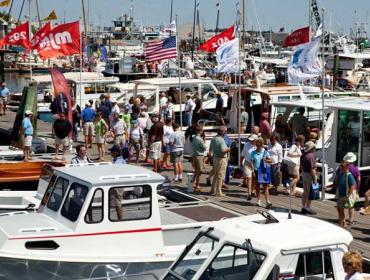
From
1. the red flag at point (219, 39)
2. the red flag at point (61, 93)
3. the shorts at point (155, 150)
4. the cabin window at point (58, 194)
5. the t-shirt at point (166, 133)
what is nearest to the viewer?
the cabin window at point (58, 194)

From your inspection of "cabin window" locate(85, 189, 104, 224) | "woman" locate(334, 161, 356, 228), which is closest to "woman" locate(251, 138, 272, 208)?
"woman" locate(334, 161, 356, 228)

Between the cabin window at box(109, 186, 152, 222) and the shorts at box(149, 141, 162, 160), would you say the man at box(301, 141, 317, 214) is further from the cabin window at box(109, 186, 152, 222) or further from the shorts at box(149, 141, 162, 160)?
the shorts at box(149, 141, 162, 160)

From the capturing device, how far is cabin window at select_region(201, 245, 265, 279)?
7807 mm

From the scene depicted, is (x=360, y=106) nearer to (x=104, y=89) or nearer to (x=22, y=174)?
(x=22, y=174)

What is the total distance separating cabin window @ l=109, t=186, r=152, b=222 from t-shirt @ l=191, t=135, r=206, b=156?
21.1 ft

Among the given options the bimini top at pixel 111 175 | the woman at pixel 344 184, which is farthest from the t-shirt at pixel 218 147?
the bimini top at pixel 111 175

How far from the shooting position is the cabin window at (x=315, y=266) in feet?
25.5

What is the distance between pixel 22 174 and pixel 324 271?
1098 centimetres

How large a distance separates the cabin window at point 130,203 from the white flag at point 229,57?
33.9ft

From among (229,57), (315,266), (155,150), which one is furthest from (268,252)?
(229,57)

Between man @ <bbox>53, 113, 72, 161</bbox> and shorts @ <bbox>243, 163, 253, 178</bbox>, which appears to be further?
man @ <bbox>53, 113, 72, 161</bbox>

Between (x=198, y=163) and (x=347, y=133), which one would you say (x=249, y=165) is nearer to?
(x=198, y=163)

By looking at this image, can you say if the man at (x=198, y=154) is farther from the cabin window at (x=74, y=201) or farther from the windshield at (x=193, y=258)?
the windshield at (x=193, y=258)

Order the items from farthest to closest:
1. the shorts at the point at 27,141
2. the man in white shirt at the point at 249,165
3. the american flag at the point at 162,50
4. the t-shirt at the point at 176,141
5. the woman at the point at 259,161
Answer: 1. the american flag at the point at 162,50
2. the shorts at the point at 27,141
3. the t-shirt at the point at 176,141
4. the man in white shirt at the point at 249,165
5. the woman at the point at 259,161
